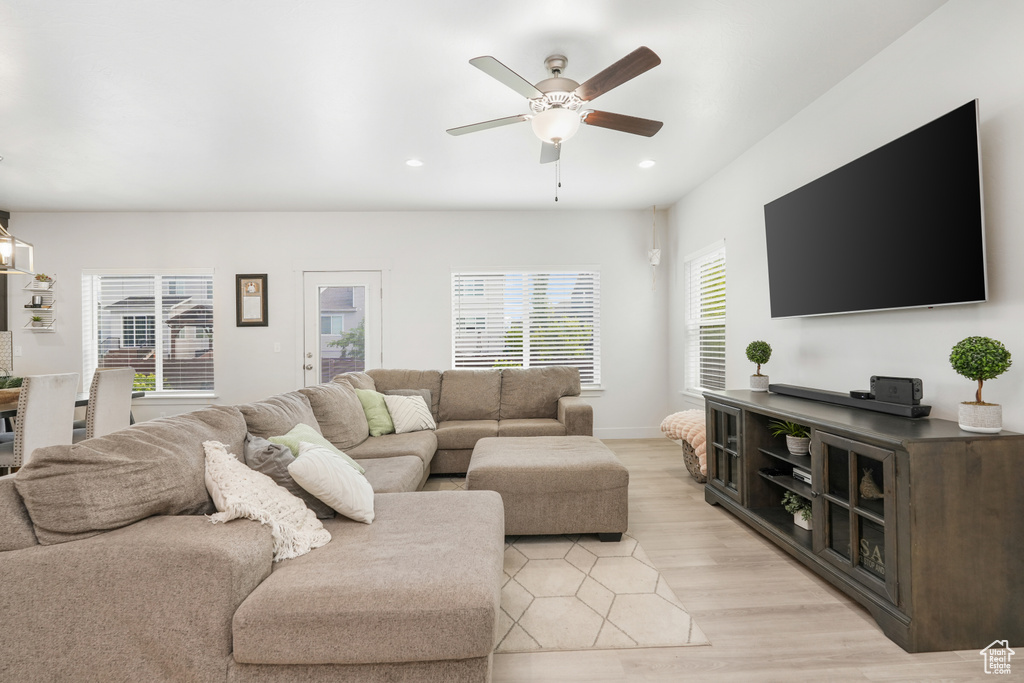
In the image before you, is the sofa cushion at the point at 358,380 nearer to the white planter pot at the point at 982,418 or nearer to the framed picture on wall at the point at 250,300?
the framed picture on wall at the point at 250,300

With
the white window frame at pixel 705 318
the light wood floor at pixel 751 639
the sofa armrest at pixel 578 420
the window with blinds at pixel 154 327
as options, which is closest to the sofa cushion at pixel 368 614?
the light wood floor at pixel 751 639

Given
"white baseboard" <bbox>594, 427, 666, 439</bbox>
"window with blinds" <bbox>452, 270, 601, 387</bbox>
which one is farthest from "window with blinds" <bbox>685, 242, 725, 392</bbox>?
"window with blinds" <bbox>452, 270, 601, 387</bbox>

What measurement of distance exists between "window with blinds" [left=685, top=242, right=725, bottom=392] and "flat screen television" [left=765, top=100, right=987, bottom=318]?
1.25 m

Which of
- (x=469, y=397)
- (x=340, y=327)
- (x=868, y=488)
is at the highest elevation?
(x=340, y=327)

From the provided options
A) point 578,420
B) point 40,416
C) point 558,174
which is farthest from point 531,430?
point 40,416

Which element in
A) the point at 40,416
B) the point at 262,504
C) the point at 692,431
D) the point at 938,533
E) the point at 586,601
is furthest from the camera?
the point at 692,431

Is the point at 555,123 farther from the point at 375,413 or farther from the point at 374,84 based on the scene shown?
the point at 375,413

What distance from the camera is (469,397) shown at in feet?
14.6

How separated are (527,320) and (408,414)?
2.10 m

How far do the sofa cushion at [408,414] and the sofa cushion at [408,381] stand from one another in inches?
17.4

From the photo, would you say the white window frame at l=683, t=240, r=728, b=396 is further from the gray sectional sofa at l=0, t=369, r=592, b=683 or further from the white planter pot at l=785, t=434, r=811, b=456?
the gray sectional sofa at l=0, t=369, r=592, b=683

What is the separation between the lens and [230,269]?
5.35m

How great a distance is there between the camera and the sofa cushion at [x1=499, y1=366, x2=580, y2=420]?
14.5 ft

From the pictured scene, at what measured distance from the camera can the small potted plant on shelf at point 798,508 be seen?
98.9 inches
